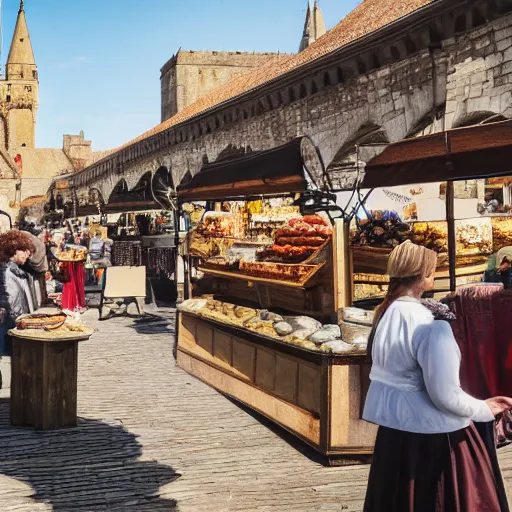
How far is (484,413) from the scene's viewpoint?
111 inches

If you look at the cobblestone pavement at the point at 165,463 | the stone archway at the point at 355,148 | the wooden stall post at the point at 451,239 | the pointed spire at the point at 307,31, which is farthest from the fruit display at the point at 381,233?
the pointed spire at the point at 307,31

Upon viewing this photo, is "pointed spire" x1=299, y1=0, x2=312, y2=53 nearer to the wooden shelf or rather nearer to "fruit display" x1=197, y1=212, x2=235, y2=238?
"fruit display" x1=197, y1=212, x2=235, y2=238

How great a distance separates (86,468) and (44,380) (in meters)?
1.22

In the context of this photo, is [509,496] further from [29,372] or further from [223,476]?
[29,372]

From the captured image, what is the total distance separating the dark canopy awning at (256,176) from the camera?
695cm

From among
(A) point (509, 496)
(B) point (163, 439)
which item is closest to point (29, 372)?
(B) point (163, 439)

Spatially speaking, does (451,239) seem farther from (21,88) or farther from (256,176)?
(21,88)

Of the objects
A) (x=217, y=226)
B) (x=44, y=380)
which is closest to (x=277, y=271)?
(x=44, y=380)

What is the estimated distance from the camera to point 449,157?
5020 mm

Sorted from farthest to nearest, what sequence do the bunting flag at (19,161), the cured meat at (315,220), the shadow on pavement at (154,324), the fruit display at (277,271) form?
1. the bunting flag at (19,161)
2. the shadow on pavement at (154,324)
3. the cured meat at (315,220)
4. the fruit display at (277,271)

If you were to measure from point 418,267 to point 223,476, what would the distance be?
284 centimetres

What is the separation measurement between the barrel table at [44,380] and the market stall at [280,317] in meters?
1.65

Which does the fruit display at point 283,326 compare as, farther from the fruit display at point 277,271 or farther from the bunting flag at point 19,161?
the bunting flag at point 19,161

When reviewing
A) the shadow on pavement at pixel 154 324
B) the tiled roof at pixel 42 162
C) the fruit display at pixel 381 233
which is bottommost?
the shadow on pavement at pixel 154 324
